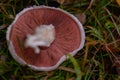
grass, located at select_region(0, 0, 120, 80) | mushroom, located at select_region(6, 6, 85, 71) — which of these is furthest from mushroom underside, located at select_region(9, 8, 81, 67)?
grass, located at select_region(0, 0, 120, 80)

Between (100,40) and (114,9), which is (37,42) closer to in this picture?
(100,40)

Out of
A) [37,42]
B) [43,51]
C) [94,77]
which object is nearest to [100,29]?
[94,77]

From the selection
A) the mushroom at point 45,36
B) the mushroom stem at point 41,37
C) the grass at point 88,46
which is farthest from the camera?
the grass at point 88,46

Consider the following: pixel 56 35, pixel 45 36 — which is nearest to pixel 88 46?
pixel 56 35

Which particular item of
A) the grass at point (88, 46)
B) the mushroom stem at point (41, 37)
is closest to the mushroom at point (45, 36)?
the mushroom stem at point (41, 37)

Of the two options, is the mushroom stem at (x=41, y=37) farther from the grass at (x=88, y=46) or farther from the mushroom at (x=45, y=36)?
the grass at (x=88, y=46)
